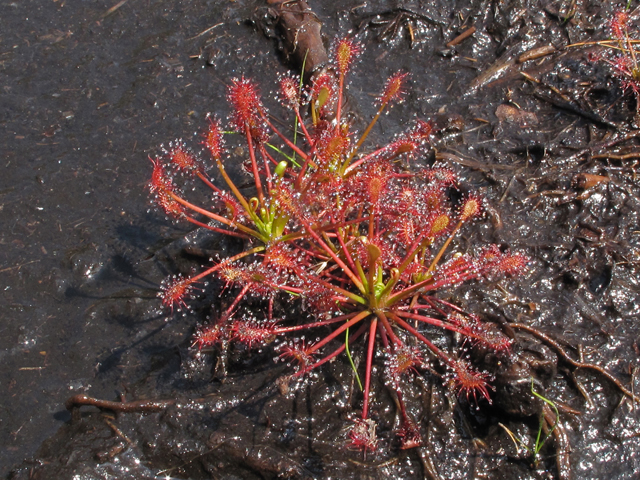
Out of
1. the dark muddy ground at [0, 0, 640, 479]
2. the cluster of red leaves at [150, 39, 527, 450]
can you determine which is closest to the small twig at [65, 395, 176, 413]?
the dark muddy ground at [0, 0, 640, 479]

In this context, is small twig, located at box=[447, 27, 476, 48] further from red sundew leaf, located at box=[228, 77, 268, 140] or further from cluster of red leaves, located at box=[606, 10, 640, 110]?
red sundew leaf, located at box=[228, 77, 268, 140]

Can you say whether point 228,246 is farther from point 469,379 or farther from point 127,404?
point 469,379

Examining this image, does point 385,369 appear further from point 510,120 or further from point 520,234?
point 510,120

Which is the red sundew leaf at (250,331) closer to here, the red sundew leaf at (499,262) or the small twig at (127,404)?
the small twig at (127,404)

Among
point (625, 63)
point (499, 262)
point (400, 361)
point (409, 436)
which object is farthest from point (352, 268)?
point (625, 63)

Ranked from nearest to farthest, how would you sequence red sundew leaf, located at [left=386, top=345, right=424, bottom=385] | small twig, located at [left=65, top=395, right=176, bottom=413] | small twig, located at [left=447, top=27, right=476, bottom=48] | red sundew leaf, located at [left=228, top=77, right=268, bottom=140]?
1. red sundew leaf, located at [left=386, top=345, right=424, bottom=385]
2. small twig, located at [left=65, top=395, right=176, bottom=413]
3. red sundew leaf, located at [left=228, top=77, right=268, bottom=140]
4. small twig, located at [left=447, top=27, right=476, bottom=48]
